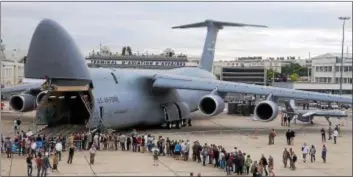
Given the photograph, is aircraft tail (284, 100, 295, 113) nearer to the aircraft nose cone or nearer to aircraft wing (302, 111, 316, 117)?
aircraft wing (302, 111, 316, 117)

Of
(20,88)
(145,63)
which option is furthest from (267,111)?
(145,63)

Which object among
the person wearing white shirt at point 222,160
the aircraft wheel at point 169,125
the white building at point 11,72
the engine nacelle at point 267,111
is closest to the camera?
the person wearing white shirt at point 222,160

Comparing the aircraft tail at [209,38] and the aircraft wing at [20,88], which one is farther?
the aircraft tail at [209,38]

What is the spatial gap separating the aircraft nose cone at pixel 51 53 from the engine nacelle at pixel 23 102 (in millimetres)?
10063

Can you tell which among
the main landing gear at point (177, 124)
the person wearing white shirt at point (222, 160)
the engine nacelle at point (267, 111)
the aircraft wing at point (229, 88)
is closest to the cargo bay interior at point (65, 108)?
the aircraft wing at point (229, 88)

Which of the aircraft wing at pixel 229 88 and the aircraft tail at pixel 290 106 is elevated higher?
the aircraft wing at pixel 229 88

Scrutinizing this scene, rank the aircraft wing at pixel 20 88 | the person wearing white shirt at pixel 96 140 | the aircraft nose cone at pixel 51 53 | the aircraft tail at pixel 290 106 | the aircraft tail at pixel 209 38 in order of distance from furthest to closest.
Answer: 1. the aircraft tail at pixel 209 38
2. the aircraft tail at pixel 290 106
3. the aircraft wing at pixel 20 88
4. the person wearing white shirt at pixel 96 140
5. the aircraft nose cone at pixel 51 53

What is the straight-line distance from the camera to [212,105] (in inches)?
1191

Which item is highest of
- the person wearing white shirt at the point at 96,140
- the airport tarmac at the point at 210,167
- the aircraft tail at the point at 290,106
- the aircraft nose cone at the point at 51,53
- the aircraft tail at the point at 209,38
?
the aircraft tail at the point at 209,38

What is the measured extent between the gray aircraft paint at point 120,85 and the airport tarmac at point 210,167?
6.46 ft

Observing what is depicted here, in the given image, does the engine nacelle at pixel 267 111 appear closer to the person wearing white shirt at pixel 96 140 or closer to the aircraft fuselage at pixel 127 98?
the aircraft fuselage at pixel 127 98

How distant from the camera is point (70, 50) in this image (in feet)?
80.0

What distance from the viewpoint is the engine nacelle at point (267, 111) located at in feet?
97.0

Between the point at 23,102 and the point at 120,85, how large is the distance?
7.89 metres
